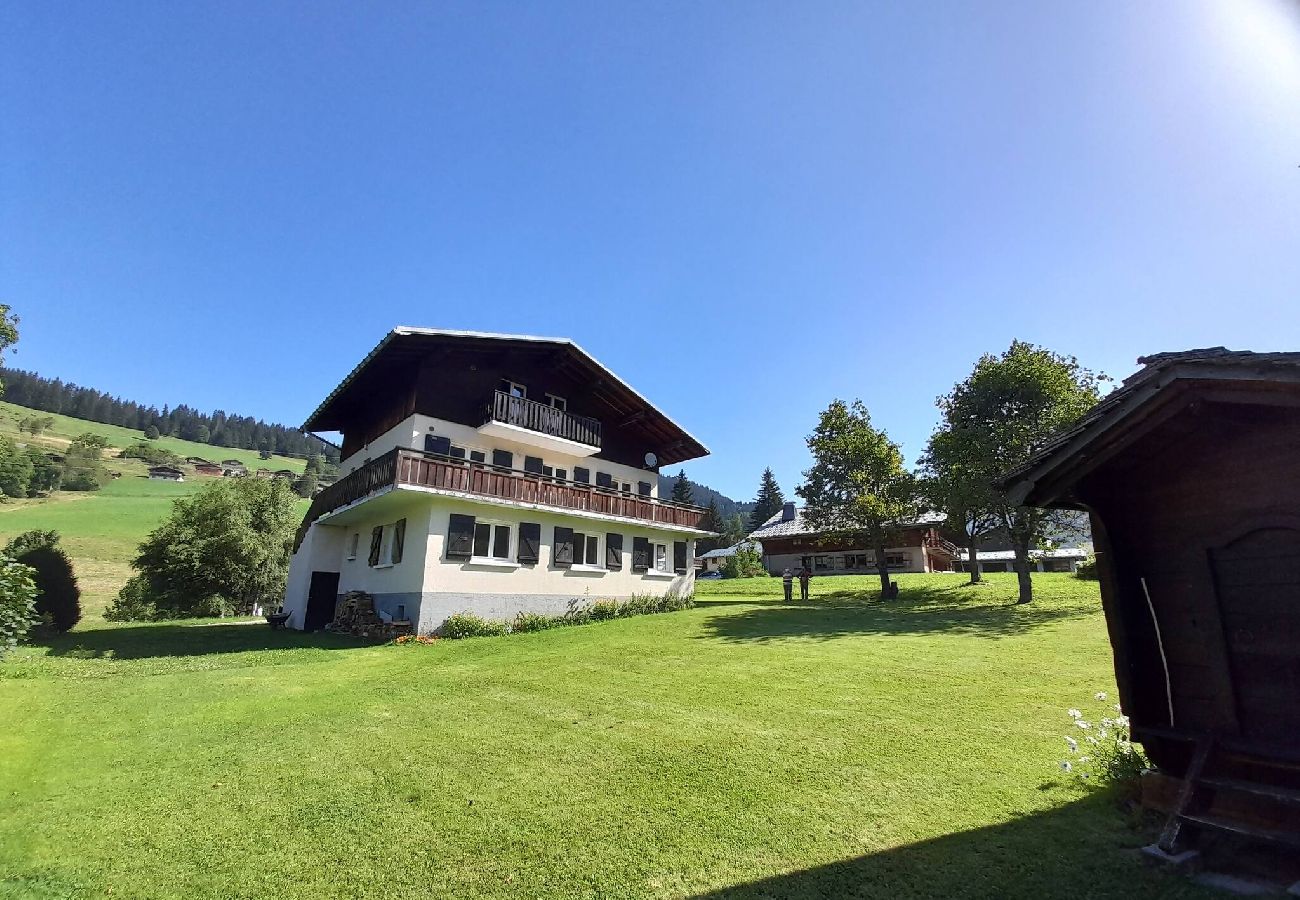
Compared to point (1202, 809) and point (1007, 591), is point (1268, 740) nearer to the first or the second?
point (1202, 809)

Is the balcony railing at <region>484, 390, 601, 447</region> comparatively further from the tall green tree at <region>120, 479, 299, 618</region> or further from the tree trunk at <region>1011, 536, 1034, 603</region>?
the tall green tree at <region>120, 479, 299, 618</region>

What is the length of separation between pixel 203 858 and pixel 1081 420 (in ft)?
27.5

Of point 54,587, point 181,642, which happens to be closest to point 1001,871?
point 181,642

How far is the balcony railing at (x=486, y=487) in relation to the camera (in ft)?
66.3

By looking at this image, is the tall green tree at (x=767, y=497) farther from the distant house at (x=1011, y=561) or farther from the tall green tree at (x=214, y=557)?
the tall green tree at (x=214, y=557)

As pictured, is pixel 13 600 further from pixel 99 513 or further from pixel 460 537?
pixel 99 513

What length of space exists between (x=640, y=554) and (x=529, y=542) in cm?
672

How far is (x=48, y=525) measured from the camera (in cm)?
5831

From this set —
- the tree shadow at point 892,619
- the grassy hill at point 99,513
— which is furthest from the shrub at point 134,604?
the tree shadow at point 892,619

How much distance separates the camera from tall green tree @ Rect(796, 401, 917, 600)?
32406mm

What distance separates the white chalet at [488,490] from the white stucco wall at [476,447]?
0.06 metres

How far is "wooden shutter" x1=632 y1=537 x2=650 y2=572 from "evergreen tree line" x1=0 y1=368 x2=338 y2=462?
10886cm

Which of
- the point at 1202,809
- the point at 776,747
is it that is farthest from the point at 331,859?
the point at 1202,809

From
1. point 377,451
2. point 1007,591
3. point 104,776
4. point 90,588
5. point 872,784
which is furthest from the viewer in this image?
point 90,588
